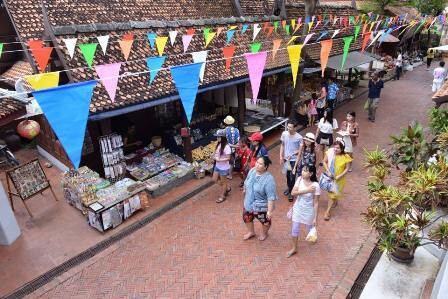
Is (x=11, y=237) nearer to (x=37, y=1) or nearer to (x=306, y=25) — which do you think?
(x=37, y=1)

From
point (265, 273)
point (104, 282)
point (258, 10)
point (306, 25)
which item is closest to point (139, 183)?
point (104, 282)

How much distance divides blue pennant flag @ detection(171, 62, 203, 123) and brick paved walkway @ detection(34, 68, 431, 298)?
2642 millimetres

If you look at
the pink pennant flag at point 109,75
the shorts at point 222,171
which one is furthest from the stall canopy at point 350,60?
the pink pennant flag at point 109,75

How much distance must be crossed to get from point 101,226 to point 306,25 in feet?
32.0

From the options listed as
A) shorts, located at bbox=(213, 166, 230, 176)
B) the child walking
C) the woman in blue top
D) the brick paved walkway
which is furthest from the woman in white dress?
the child walking

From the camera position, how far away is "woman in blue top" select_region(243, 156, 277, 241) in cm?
591

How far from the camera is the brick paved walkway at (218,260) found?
6023mm

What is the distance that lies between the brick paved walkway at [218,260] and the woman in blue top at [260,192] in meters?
0.87

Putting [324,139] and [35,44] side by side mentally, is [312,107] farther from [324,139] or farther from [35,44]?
[35,44]

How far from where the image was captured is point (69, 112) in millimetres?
4840

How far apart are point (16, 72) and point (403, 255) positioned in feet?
36.1

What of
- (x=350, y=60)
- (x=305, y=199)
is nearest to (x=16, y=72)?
(x=305, y=199)

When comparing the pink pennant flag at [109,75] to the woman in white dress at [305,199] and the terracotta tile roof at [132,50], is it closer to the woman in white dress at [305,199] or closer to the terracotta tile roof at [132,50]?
the terracotta tile roof at [132,50]

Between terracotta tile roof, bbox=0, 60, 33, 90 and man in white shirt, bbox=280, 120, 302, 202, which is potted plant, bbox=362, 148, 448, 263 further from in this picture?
terracotta tile roof, bbox=0, 60, 33, 90
